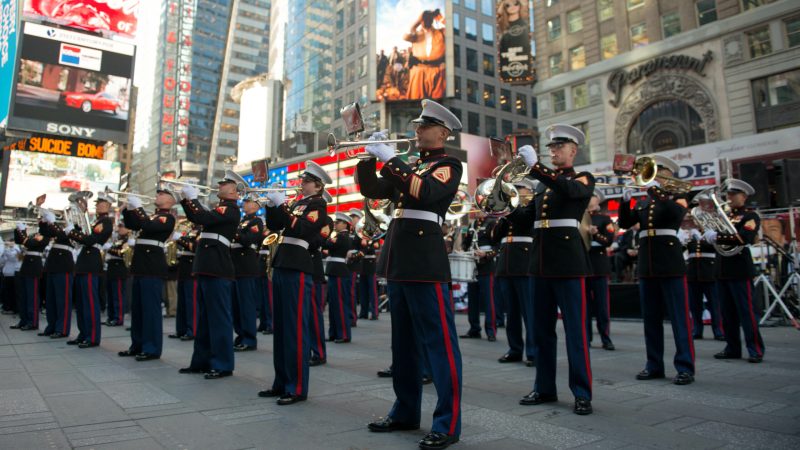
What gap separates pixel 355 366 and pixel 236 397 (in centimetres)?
228

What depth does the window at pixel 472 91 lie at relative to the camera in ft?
198

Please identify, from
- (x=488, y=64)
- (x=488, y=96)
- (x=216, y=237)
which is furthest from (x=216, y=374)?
(x=488, y=64)

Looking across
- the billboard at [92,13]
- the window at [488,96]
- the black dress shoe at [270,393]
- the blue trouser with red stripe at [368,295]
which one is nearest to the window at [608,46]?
the blue trouser with red stripe at [368,295]

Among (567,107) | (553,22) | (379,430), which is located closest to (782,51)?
(567,107)

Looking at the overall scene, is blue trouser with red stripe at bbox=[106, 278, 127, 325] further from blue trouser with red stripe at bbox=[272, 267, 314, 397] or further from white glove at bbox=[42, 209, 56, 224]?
blue trouser with red stripe at bbox=[272, 267, 314, 397]

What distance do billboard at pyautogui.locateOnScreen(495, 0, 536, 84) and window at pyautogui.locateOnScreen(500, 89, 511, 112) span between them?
24.9m

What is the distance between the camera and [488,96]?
62.2 metres

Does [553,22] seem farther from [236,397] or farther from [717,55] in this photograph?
[236,397]

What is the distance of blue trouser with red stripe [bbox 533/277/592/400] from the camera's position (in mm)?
5055

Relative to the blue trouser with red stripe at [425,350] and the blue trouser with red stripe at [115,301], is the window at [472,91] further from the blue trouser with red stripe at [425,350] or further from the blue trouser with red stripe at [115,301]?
the blue trouser with red stripe at [425,350]

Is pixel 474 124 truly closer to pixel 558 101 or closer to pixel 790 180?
pixel 558 101

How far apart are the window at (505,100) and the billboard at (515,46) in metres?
24.9

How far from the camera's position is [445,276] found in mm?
4145

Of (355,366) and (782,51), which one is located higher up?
(782,51)
